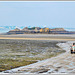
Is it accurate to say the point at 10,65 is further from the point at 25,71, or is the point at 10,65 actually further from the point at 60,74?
the point at 60,74

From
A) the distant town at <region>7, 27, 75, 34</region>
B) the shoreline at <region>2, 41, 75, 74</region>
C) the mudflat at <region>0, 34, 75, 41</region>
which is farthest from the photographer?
the mudflat at <region>0, 34, 75, 41</region>

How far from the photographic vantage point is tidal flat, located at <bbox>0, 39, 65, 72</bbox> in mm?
5543

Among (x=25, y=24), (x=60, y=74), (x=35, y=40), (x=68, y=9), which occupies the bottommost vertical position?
(x=60, y=74)

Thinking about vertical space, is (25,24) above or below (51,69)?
above

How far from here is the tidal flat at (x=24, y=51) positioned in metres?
5.54

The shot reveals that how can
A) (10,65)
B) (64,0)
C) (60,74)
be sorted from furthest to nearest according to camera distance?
(64,0) → (10,65) → (60,74)

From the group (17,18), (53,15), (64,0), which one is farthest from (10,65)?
(64,0)

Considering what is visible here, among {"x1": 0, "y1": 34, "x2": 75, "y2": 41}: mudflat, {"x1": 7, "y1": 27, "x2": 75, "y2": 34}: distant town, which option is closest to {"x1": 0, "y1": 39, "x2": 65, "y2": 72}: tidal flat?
{"x1": 0, "y1": 34, "x2": 75, "y2": 41}: mudflat

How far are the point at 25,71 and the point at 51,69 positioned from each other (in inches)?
25.3

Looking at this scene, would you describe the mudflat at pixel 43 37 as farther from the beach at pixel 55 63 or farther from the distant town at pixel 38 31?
the distant town at pixel 38 31

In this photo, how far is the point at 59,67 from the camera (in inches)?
207

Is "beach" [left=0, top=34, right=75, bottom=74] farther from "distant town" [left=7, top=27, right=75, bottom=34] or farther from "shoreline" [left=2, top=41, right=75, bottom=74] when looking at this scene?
"distant town" [left=7, top=27, right=75, bottom=34]

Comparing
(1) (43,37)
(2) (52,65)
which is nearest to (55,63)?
(2) (52,65)

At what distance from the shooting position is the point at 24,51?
625 cm
